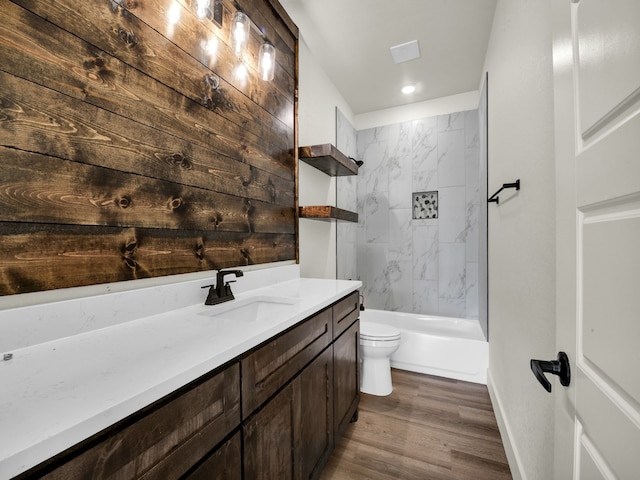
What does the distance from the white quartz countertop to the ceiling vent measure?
236 cm

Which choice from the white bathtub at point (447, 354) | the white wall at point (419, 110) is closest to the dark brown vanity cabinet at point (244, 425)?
the white bathtub at point (447, 354)

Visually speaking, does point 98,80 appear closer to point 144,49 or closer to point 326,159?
point 144,49

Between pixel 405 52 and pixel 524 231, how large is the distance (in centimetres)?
191

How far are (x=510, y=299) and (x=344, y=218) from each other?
126cm

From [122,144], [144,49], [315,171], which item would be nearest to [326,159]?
[315,171]

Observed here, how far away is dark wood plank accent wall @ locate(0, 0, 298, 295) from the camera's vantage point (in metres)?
0.77

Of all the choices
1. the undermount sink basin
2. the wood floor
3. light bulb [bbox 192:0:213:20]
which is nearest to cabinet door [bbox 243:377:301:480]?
the undermount sink basin

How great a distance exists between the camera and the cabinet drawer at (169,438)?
1.56ft

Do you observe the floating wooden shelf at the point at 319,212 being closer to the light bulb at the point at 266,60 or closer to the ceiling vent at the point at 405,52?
the light bulb at the point at 266,60

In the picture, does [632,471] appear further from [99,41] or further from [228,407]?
[99,41]

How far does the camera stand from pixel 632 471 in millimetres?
386

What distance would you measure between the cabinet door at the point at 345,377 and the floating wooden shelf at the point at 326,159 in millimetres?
1226

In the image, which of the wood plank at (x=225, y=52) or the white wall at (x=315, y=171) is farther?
the white wall at (x=315, y=171)

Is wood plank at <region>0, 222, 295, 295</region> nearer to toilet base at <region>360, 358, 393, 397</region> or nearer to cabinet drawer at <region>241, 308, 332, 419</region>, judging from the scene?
cabinet drawer at <region>241, 308, 332, 419</region>
